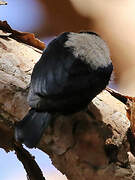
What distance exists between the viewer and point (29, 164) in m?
0.99

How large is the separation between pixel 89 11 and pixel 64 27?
0.15m

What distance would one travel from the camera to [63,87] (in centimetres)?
75

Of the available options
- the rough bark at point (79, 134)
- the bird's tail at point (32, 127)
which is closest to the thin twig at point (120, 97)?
the rough bark at point (79, 134)

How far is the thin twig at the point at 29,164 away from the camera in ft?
3.21

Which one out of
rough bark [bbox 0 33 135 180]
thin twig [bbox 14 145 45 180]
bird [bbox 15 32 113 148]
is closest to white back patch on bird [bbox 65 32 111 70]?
bird [bbox 15 32 113 148]

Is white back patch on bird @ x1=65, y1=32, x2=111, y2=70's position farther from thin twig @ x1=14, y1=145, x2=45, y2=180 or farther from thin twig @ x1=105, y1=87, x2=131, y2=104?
thin twig @ x1=14, y1=145, x2=45, y2=180

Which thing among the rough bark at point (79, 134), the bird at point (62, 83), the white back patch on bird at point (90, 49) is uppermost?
the white back patch on bird at point (90, 49)

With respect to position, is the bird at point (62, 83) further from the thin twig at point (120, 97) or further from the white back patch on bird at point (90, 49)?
the thin twig at point (120, 97)

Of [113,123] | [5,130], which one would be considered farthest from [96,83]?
[5,130]

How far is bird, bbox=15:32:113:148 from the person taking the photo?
77 cm

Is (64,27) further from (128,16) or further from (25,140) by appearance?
(25,140)

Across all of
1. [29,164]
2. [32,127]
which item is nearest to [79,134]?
[32,127]

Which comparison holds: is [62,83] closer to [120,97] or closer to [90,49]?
[90,49]

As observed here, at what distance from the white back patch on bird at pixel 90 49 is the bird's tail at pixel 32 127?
16 centimetres
